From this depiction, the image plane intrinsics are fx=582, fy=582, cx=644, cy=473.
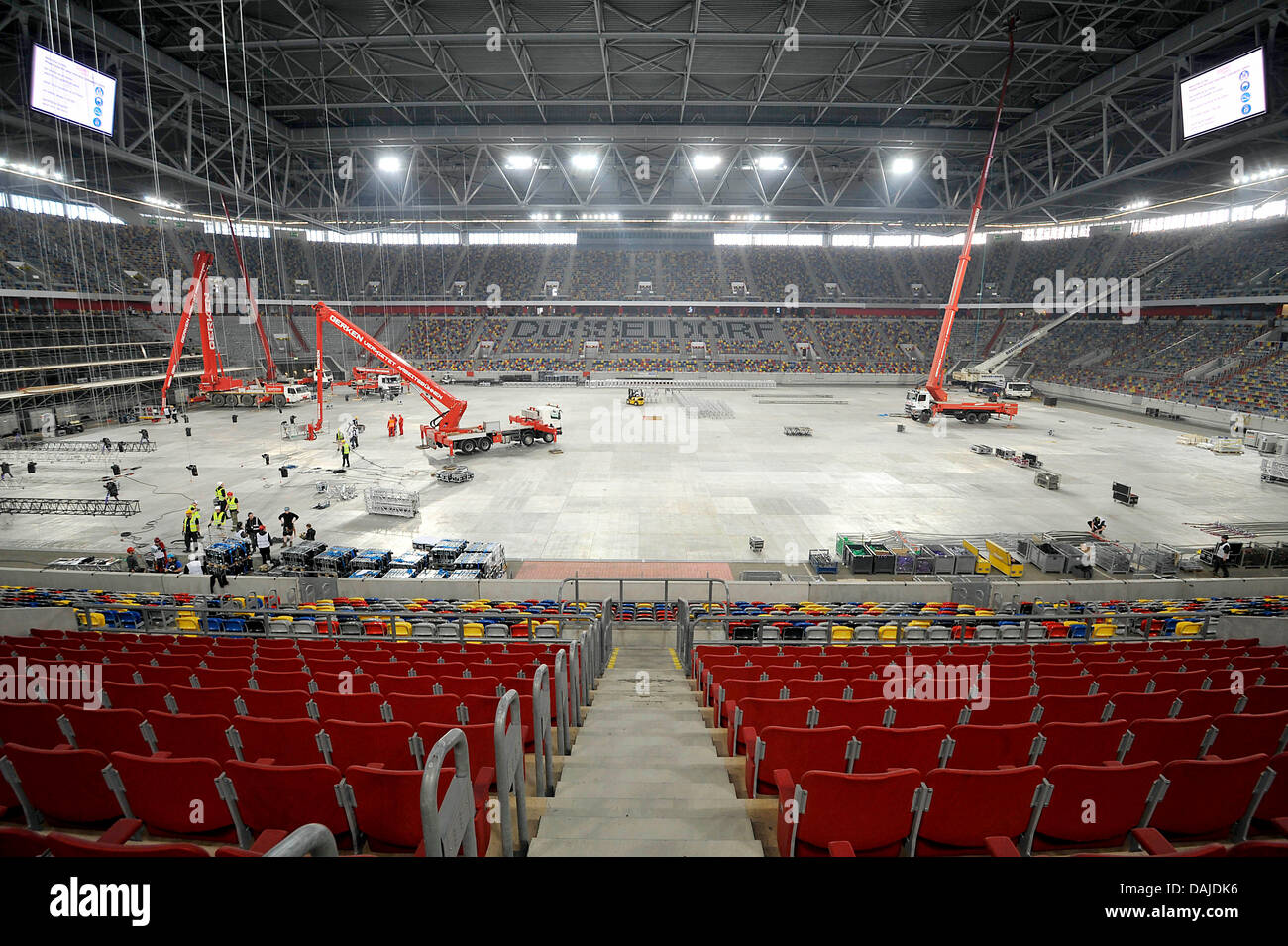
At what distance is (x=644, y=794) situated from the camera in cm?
420

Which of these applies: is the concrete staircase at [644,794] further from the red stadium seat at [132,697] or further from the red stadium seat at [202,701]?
the red stadium seat at [132,697]

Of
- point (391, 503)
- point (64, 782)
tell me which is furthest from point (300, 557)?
point (64, 782)

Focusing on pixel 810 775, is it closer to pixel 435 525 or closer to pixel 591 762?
pixel 591 762

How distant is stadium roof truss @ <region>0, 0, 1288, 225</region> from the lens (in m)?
27.2

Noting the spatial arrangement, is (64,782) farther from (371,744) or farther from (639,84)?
(639,84)

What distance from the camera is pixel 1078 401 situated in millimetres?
47844

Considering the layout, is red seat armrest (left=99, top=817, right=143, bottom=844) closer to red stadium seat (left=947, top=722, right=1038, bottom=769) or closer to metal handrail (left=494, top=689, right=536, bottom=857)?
metal handrail (left=494, top=689, right=536, bottom=857)

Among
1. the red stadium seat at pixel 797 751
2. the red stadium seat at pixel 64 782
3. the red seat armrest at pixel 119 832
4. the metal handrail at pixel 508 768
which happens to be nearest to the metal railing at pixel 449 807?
the metal handrail at pixel 508 768

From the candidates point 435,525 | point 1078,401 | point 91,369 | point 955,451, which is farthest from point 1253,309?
point 91,369

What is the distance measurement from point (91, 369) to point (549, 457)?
31.3 meters

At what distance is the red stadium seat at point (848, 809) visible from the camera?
10.2 ft

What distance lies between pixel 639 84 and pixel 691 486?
27.7 meters

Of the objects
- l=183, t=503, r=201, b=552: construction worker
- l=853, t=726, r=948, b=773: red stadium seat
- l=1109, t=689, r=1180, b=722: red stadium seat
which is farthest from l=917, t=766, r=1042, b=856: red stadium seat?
l=183, t=503, r=201, b=552: construction worker
